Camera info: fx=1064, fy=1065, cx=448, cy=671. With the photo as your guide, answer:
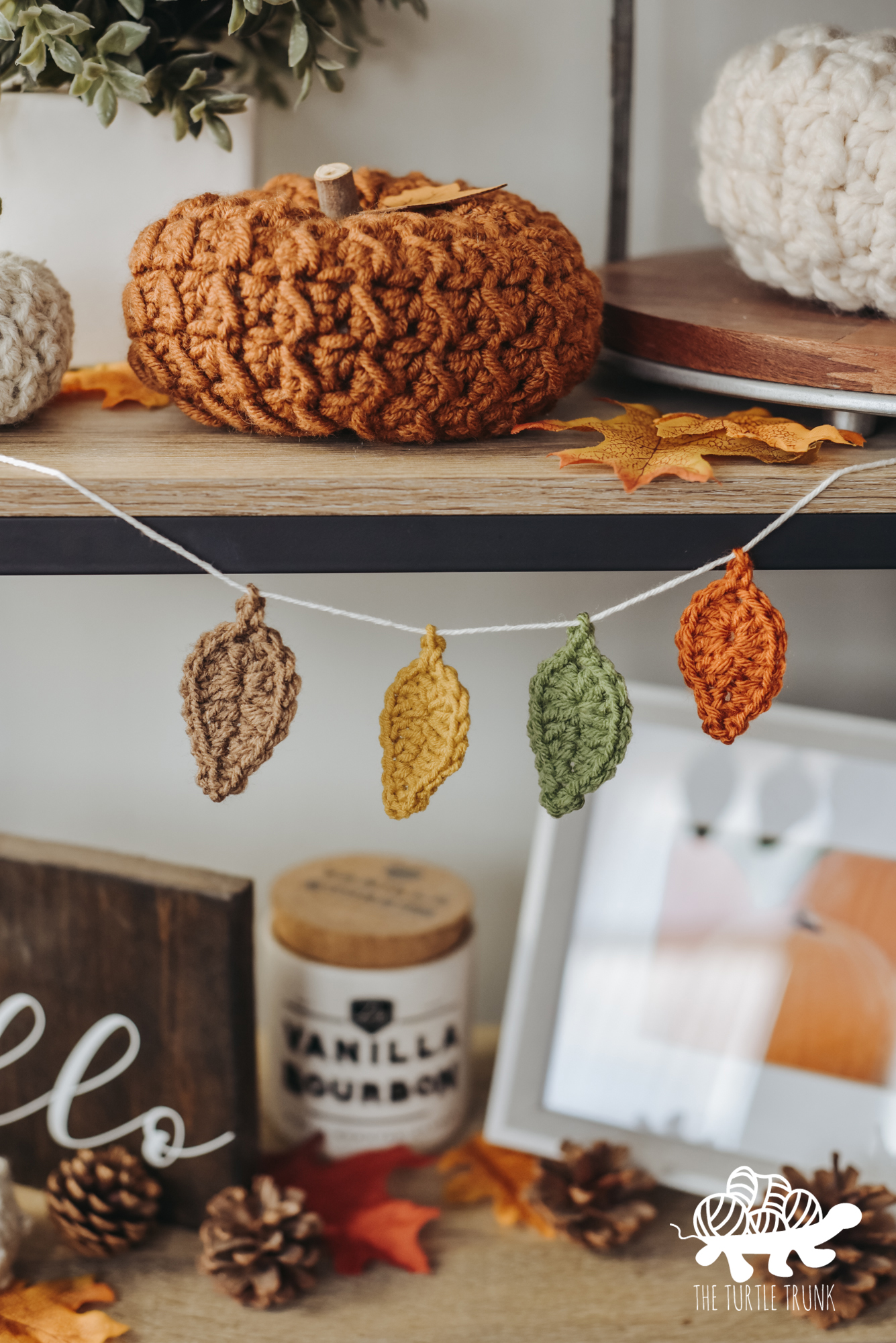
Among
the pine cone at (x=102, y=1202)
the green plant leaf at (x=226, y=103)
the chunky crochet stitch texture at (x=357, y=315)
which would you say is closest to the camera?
the chunky crochet stitch texture at (x=357, y=315)

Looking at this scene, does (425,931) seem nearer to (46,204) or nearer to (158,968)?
(158,968)


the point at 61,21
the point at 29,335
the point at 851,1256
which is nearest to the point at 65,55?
the point at 61,21

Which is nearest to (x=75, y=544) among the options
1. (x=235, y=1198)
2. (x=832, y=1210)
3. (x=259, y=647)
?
(x=259, y=647)

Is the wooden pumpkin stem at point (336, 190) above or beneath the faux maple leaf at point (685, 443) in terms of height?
above

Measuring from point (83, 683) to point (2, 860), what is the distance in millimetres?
157

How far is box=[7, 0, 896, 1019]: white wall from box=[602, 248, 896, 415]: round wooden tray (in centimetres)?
17

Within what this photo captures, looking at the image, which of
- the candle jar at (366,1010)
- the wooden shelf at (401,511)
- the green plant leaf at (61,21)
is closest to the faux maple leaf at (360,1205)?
the candle jar at (366,1010)

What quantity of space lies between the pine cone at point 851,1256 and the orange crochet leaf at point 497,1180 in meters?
0.15

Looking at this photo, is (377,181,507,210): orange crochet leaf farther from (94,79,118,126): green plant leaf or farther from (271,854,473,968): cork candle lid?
(271,854,473,968): cork candle lid

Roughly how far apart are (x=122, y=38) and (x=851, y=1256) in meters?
0.73

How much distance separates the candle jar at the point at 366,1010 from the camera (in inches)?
26.8

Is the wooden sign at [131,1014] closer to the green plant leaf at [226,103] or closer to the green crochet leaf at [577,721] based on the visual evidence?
the green crochet leaf at [577,721]

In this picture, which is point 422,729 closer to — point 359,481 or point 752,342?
point 359,481

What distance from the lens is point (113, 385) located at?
0.54 meters
